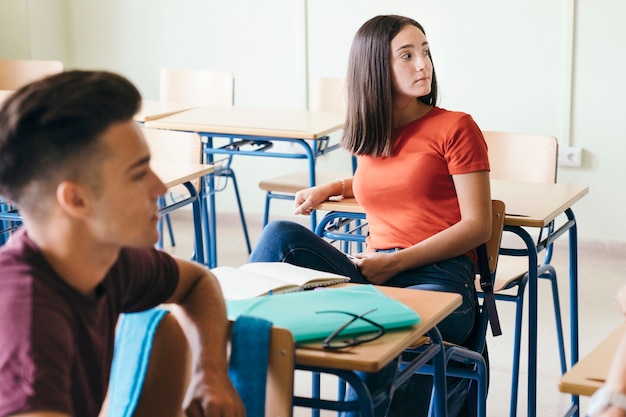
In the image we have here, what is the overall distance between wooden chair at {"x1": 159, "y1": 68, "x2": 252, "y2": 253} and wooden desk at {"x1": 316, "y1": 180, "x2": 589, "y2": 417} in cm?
190

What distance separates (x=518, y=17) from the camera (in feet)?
15.3

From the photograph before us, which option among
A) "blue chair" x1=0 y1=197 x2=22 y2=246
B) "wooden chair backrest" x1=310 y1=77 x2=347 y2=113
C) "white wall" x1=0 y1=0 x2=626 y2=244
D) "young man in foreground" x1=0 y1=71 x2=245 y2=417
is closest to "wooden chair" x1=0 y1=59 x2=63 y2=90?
"white wall" x1=0 y1=0 x2=626 y2=244

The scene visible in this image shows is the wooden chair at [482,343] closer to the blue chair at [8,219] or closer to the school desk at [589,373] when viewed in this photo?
the school desk at [589,373]

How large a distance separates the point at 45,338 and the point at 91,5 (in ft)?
15.2

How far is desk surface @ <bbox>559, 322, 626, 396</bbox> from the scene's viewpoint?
1.37 metres

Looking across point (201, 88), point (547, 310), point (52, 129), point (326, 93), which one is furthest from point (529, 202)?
point (201, 88)

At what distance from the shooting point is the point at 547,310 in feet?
13.0

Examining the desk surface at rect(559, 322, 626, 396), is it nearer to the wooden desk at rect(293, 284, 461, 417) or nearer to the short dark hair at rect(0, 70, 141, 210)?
the wooden desk at rect(293, 284, 461, 417)

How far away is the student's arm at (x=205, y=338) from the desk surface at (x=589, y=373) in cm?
48

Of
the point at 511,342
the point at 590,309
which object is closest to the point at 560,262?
the point at 590,309

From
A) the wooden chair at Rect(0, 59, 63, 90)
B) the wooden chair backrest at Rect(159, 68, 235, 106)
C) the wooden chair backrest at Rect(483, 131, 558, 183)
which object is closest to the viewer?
the wooden chair backrest at Rect(483, 131, 558, 183)

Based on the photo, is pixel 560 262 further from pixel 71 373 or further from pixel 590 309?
pixel 71 373

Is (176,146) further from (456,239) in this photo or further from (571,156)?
(571,156)

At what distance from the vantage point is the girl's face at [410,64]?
2549mm
